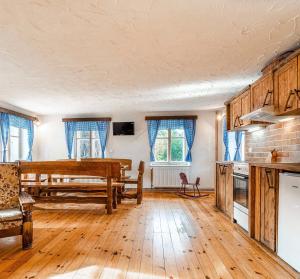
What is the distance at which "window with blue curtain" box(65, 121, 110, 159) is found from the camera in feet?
22.4

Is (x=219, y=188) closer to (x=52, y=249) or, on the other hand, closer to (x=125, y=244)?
(x=125, y=244)

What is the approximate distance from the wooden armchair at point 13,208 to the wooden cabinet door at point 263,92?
124 inches

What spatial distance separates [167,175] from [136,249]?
155 inches

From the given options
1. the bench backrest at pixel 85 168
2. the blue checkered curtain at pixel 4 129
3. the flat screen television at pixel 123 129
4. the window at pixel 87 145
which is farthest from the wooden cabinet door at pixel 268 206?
the blue checkered curtain at pixel 4 129

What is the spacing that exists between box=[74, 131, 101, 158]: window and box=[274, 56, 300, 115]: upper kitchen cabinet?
525 centimetres

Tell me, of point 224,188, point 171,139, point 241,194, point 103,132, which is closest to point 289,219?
point 241,194

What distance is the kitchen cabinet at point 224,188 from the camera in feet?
12.4

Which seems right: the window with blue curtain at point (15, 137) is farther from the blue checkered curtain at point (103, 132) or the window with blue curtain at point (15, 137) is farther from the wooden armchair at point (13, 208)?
the wooden armchair at point (13, 208)

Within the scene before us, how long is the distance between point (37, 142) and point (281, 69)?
6.61 m

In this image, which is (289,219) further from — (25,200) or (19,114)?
(19,114)

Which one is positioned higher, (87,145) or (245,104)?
(245,104)

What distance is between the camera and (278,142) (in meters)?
3.51

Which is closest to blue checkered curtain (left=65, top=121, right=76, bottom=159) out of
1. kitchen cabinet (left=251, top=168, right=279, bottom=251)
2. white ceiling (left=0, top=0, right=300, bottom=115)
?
white ceiling (left=0, top=0, right=300, bottom=115)

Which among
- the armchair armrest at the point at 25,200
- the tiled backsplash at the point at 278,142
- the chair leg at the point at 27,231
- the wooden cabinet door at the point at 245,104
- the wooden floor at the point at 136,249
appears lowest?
the wooden floor at the point at 136,249
